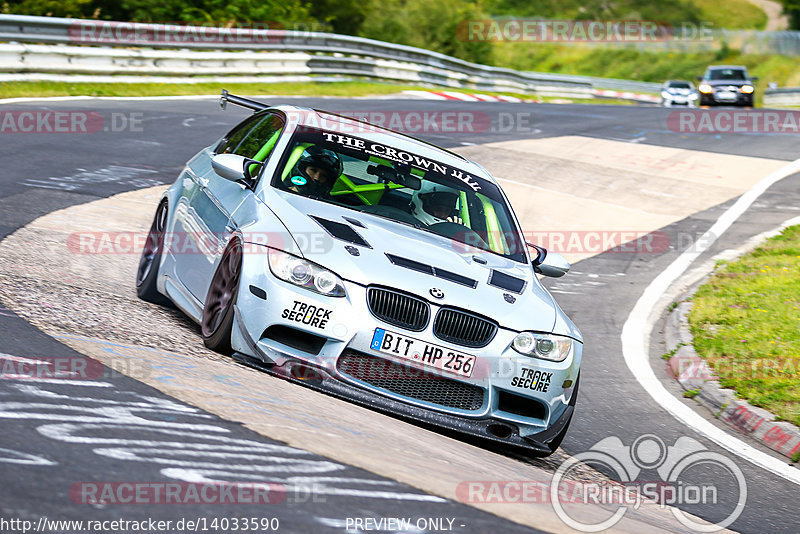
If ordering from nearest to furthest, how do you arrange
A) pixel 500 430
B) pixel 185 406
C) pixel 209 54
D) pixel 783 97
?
pixel 185 406, pixel 500 430, pixel 209 54, pixel 783 97

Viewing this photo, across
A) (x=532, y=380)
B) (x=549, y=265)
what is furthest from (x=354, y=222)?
(x=549, y=265)

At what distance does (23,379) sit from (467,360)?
2288mm

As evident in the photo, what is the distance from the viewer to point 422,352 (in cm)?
550

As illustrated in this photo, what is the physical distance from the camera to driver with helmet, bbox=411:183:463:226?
6895 millimetres

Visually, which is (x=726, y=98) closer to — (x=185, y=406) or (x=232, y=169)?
(x=232, y=169)

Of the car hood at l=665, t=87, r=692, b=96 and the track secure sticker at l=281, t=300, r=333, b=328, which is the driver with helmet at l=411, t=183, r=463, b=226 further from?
the car hood at l=665, t=87, r=692, b=96

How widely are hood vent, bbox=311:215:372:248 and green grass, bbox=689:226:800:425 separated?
11.7ft

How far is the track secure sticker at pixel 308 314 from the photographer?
5.48m

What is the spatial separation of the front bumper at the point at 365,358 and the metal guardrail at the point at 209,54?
14.7 m

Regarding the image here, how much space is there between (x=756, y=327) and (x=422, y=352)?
5.15 metres

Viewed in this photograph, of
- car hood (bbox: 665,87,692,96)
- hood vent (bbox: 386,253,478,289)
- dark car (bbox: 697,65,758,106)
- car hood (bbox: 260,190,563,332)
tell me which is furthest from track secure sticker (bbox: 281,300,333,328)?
car hood (bbox: 665,87,692,96)

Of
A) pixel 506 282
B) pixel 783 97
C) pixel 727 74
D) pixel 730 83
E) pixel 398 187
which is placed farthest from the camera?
pixel 783 97

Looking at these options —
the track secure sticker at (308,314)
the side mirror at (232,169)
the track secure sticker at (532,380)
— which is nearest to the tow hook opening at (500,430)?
the track secure sticker at (532,380)

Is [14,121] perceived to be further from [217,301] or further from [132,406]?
[132,406]
